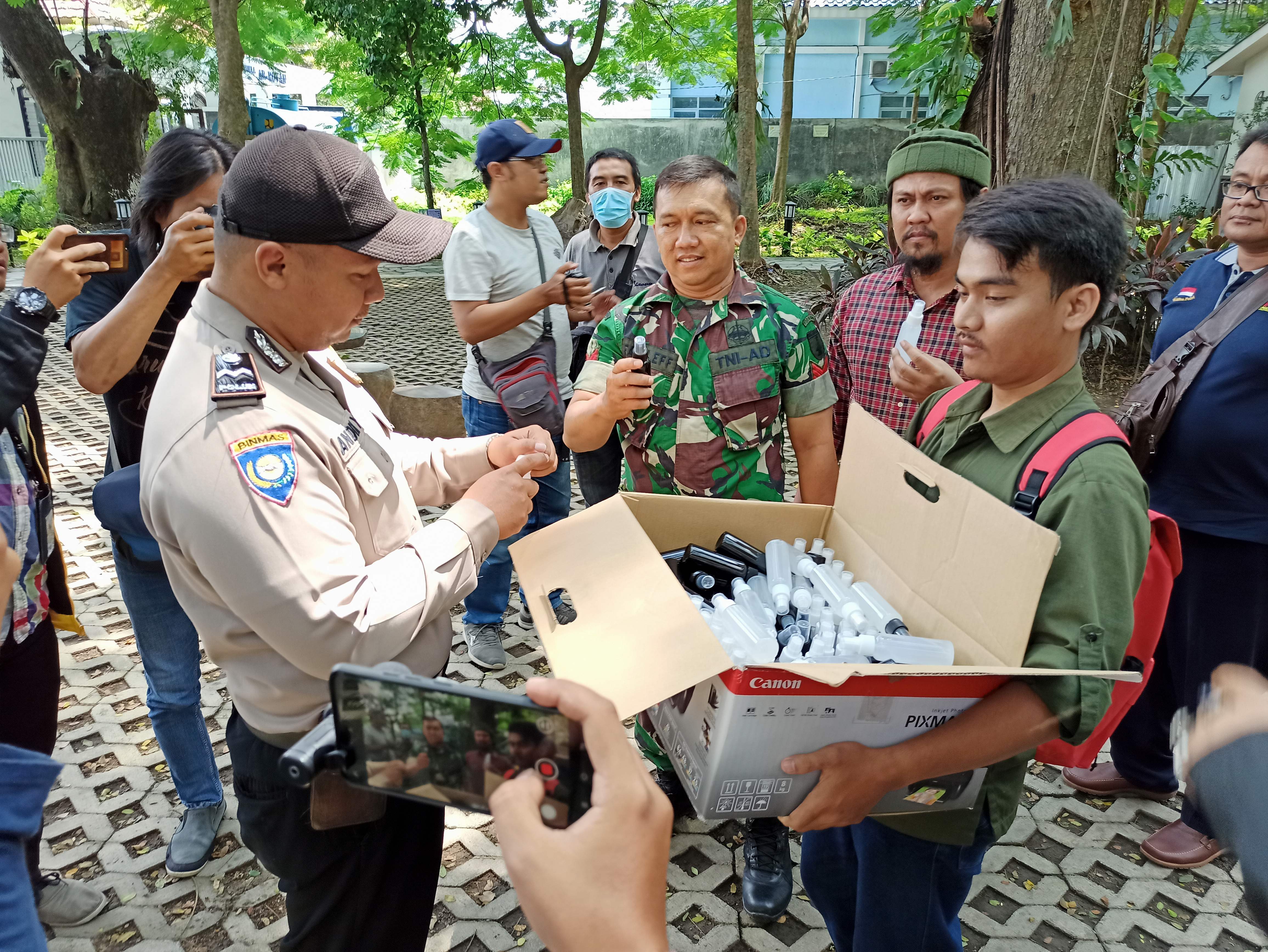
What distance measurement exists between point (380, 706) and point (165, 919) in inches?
84.3

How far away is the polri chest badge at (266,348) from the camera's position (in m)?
1.40

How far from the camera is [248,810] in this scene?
1.55m

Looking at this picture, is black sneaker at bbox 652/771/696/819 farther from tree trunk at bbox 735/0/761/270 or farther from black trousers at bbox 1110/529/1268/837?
tree trunk at bbox 735/0/761/270

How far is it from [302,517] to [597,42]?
47.0 feet

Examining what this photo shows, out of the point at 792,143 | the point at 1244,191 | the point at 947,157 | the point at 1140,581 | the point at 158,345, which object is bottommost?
the point at 1140,581

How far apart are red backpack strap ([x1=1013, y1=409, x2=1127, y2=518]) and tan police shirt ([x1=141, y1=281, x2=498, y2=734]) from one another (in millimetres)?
1017

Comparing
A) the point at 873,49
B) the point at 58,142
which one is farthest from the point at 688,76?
the point at 873,49

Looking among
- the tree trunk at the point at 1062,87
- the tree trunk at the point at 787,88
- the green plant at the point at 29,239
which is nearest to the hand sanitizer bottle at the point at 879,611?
the tree trunk at the point at 1062,87

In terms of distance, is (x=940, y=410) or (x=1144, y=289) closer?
(x=940, y=410)

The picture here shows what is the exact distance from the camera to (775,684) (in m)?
1.29

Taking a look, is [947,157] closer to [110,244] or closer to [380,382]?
[110,244]

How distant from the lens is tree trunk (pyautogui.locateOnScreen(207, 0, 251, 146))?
28.9ft

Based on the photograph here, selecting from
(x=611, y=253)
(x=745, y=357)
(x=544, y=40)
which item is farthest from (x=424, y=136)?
(x=745, y=357)

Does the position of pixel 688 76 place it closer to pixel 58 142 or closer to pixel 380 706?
pixel 58 142
